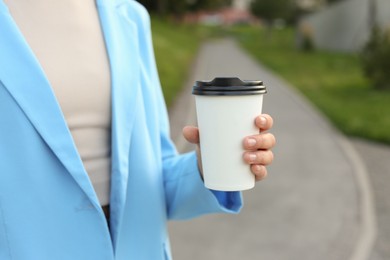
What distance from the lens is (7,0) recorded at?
123 centimetres

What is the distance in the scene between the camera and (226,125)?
119 cm

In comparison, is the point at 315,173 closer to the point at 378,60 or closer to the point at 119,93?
the point at 119,93

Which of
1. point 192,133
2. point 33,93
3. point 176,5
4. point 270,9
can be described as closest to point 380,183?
point 192,133

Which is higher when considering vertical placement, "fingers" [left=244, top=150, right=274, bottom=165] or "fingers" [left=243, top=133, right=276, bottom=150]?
"fingers" [left=243, top=133, right=276, bottom=150]

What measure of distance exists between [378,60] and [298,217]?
30.2ft

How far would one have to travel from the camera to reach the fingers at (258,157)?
3.95 feet

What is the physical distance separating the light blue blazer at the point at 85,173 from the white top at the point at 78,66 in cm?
3

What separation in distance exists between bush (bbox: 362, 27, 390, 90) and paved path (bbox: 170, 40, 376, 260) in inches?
217

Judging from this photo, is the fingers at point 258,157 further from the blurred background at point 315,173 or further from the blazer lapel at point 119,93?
the blurred background at point 315,173

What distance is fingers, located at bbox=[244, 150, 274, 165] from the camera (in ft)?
3.95

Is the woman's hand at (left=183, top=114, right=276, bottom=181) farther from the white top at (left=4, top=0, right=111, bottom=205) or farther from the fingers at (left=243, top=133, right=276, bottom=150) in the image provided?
the white top at (left=4, top=0, right=111, bottom=205)

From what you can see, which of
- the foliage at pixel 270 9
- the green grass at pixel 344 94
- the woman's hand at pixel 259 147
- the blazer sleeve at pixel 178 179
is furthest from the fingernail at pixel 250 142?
the foliage at pixel 270 9

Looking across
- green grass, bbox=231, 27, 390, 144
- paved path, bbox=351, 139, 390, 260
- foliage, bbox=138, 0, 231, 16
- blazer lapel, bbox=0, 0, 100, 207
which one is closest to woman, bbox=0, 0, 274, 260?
blazer lapel, bbox=0, 0, 100, 207

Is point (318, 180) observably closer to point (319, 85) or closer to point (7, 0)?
point (7, 0)
